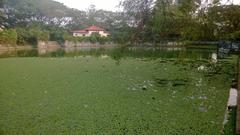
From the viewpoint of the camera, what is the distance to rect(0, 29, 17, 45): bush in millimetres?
23623

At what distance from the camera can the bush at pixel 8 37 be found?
23623mm

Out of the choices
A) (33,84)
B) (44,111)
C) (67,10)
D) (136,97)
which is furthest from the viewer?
(67,10)

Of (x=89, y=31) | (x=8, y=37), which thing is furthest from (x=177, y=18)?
(x=89, y=31)

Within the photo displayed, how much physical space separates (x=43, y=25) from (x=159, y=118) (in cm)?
3561

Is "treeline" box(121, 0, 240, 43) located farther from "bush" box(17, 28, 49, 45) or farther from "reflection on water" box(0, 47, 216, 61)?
"bush" box(17, 28, 49, 45)

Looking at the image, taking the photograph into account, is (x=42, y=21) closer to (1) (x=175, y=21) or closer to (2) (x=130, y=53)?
Result: (2) (x=130, y=53)

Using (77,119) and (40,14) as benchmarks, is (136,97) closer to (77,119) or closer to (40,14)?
(77,119)

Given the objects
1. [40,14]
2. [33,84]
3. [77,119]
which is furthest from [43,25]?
[77,119]

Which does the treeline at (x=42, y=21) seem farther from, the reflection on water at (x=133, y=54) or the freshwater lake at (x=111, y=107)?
the freshwater lake at (x=111, y=107)

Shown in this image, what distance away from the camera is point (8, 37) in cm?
2433

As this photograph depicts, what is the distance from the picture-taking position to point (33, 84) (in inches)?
202

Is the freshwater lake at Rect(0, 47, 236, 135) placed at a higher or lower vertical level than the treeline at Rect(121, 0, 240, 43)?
lower

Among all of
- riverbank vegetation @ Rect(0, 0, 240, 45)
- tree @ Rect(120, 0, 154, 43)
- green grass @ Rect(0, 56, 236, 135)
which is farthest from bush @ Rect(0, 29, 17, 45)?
tree @ Rect(120, 0, 154, 43)

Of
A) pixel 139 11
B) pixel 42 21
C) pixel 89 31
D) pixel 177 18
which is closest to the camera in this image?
pixel 139 11
